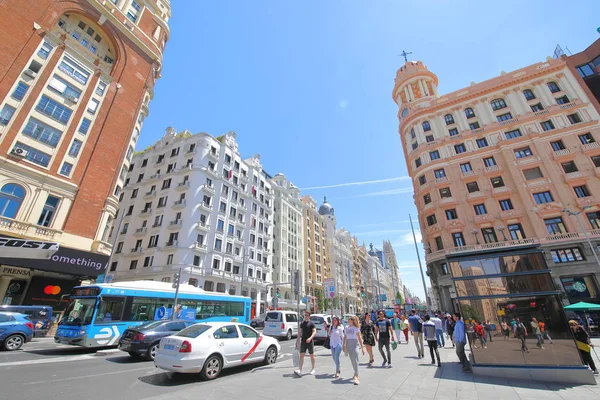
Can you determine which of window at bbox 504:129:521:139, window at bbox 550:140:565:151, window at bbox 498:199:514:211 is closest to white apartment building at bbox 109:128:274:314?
window at bbox 498:199:514:211

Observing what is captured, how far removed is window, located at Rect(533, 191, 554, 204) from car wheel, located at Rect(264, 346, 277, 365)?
33.3 meters

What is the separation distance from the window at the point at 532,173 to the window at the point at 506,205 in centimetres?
337

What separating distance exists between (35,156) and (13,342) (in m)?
16.7

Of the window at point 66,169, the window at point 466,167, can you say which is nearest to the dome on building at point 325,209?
the window at point 466,167

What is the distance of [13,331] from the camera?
11.7 metres

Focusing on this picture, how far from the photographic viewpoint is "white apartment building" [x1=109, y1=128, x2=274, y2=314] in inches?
1403

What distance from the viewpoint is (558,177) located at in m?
28.9

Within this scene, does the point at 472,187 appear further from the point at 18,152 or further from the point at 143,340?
the point at 18,152

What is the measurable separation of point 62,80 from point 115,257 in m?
23.8

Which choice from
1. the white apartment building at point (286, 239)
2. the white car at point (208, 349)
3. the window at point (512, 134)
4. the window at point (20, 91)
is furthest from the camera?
the white apartment building at point (286, 239)

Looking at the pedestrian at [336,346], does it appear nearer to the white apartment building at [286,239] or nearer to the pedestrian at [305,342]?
the pedestrian at [305,342]

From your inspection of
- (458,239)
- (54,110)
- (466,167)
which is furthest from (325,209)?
(54,110)

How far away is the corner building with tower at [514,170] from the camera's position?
26.5 metres

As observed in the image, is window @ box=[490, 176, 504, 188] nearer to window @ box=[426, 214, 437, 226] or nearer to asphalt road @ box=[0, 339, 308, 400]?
window @ box=[426, 214, 437, 226]
